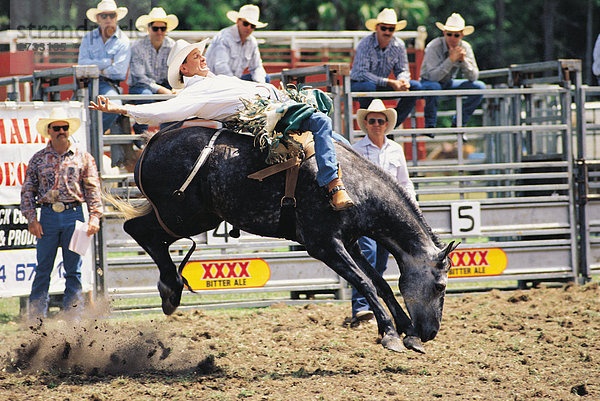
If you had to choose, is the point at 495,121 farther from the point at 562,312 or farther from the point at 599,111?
the point at 562,312

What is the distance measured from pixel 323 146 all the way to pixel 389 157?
2.07 m

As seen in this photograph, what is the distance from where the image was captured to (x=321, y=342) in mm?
6797

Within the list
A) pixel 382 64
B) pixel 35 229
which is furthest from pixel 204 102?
pixel 382 64

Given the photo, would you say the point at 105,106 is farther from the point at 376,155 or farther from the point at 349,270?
the point at 376,155

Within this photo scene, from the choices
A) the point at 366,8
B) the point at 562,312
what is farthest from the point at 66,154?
the point at 366,8

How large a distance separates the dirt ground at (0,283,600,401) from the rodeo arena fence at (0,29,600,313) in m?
0.66

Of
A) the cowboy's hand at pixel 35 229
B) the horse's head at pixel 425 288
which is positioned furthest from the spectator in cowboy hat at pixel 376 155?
the cowboy's hand at pixel 35 229

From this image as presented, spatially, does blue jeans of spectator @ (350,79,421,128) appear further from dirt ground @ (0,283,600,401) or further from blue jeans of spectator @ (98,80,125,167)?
blue jeans of spectator @ (98,80,125,167)

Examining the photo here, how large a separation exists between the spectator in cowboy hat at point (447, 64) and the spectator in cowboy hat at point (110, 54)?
357 cm

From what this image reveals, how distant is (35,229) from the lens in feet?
23.8

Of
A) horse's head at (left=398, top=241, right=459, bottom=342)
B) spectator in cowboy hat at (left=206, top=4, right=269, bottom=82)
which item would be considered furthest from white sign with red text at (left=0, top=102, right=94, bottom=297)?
horse's head at (left=398, top=241, right=459, bottom=342)

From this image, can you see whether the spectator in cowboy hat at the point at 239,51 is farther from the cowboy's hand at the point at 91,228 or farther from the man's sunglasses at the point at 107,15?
the cowboy's hand at the point at 91,228

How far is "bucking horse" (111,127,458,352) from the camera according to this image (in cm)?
564

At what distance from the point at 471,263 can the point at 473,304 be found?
0.76m
